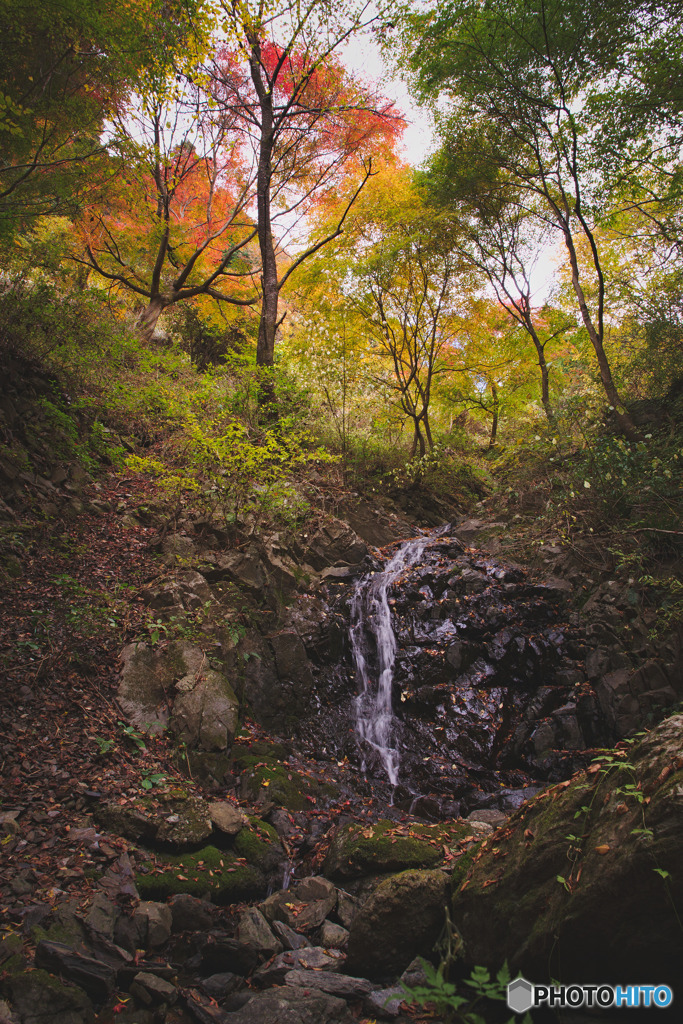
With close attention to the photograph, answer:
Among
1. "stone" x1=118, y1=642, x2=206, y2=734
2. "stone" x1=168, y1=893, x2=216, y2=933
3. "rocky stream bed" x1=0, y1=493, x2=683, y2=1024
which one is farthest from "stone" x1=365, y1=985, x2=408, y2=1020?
"stone" x1=118, y1=642, x2=206, y2=734

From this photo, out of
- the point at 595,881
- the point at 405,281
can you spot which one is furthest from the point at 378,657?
the point at 405,281

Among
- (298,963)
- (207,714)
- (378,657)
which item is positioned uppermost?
(378,657)

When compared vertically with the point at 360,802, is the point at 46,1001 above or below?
above

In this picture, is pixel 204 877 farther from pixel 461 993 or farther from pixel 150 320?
pixel 150 320

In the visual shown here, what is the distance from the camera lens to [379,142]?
1173 centimetres

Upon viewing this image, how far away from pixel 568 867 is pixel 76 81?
10.7 metres

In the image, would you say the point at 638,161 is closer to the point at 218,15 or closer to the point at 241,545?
the point at 218,15

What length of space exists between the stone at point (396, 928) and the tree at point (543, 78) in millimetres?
7641

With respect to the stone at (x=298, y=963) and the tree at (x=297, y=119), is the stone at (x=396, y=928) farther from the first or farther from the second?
the tree at (x=297, y=119)

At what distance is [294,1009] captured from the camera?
89.2 inches

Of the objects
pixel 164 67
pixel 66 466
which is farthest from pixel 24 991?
pixel 164 67

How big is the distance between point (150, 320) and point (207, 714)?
1209cm

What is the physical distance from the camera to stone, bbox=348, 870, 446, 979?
2.67m

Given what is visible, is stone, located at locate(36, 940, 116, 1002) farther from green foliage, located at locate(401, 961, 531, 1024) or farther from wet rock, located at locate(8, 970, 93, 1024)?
green foliage, located at locate(401, 961, 531, 1024)
